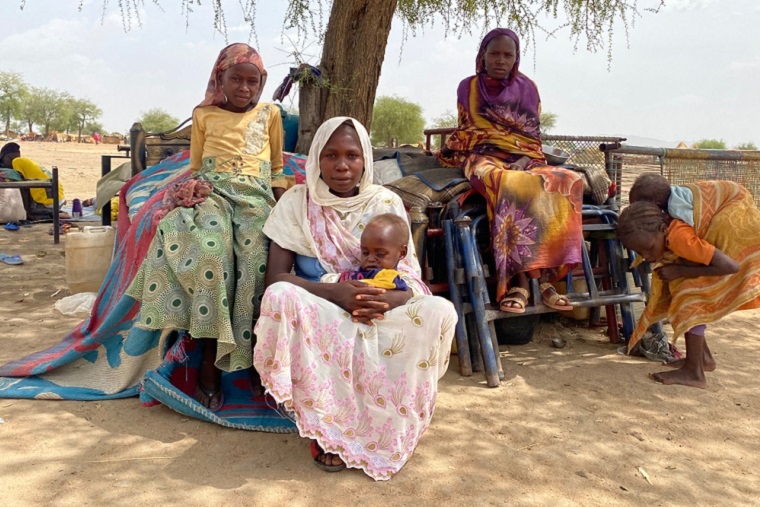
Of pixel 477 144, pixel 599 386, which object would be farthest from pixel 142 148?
pixel 599 386

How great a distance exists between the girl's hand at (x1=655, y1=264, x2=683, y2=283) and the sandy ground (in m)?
0.64

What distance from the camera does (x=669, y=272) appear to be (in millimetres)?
3844

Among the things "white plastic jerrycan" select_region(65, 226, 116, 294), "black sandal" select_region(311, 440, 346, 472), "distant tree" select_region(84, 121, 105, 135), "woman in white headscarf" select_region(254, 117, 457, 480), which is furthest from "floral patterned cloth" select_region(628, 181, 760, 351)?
"distant tree" select_region(84, 121, 105, 135)

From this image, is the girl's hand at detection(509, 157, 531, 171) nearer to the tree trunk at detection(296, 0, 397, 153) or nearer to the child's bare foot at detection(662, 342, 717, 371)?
the child's bare foot at detection(662, 342, 717, 371)

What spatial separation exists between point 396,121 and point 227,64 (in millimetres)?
35714

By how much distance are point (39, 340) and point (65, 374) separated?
85cm

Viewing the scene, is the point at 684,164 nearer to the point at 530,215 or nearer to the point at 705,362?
the point at 705,362

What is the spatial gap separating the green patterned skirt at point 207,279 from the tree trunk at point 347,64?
2413 mm

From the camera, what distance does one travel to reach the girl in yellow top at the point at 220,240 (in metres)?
3.14

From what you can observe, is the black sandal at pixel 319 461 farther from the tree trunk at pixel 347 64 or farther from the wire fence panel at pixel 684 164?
the wire fence panel at pixel 684 164

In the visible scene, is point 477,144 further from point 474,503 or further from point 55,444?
point 55,444

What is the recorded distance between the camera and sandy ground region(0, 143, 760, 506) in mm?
2582

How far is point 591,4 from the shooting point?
247 inches

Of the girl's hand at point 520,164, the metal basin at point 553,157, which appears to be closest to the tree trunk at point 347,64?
the metal basin at point 553,157
